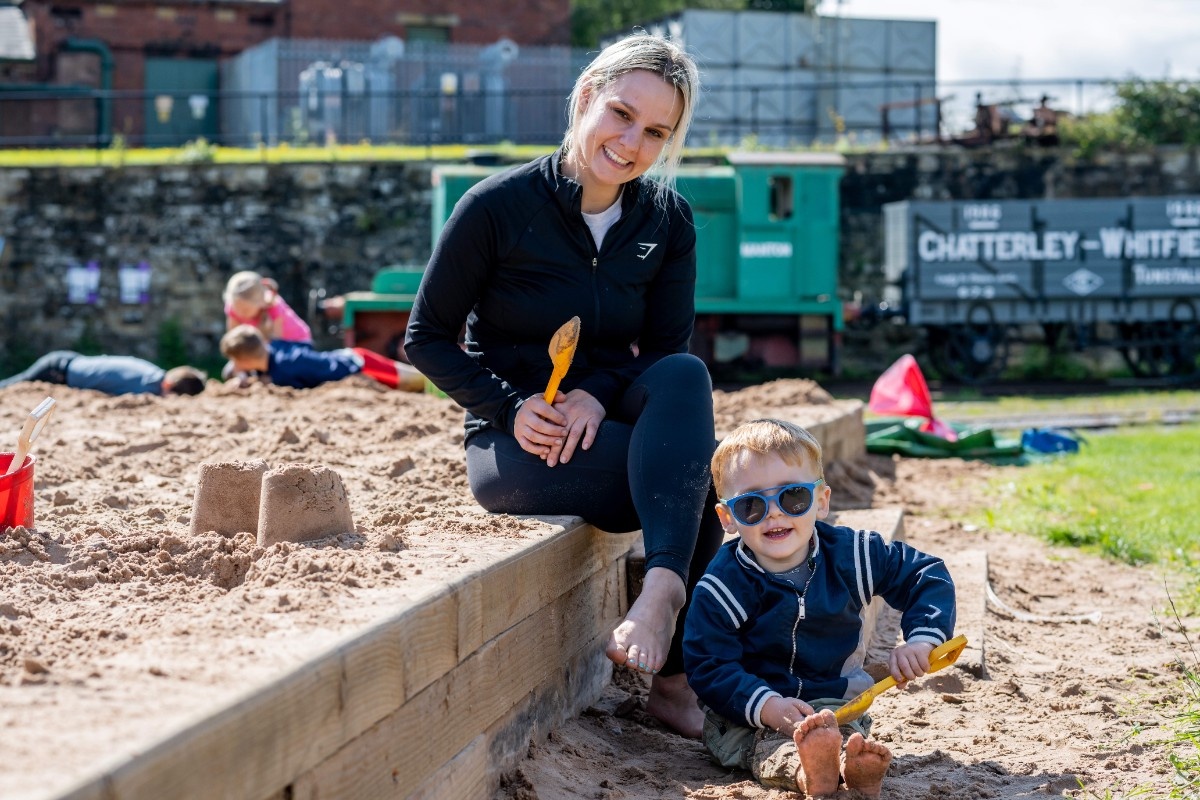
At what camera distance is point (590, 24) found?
41531mm

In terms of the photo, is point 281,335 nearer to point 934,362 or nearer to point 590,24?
point 934,362

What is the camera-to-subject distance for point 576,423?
3.41 metres

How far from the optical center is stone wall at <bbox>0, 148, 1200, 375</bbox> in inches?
794

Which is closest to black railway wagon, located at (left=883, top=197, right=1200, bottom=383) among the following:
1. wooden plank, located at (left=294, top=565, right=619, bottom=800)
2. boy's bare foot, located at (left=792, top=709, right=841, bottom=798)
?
wooden plank, located at (left=294, top=565, right=619, bottom=800)

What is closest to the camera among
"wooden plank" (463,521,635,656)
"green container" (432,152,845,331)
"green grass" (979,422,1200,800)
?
"wooden plank" (463,521,635,656)

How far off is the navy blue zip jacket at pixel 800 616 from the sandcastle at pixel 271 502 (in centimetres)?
87

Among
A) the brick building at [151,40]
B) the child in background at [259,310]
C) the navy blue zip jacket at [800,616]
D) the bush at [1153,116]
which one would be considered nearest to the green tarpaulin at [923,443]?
the child in background at [259,310]

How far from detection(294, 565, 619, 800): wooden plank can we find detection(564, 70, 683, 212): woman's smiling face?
3.55 ft

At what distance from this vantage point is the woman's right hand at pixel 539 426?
3.39m

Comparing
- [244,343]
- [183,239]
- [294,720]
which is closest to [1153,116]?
[183,239]

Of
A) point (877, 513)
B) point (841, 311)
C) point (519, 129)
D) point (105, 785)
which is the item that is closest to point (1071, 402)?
point (841, 311)

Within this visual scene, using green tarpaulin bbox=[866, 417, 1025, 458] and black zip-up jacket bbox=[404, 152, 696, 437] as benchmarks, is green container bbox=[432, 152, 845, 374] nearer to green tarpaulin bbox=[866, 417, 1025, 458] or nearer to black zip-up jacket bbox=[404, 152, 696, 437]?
green tarpaulin bbox=[866, 417, 1025, 458]

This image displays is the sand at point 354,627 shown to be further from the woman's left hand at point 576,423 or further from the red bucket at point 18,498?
the woman's left hand at point 576,423

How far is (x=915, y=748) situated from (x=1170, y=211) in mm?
16990
